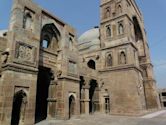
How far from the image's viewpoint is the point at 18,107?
9.91 meters

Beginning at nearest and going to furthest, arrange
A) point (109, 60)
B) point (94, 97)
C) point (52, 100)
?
point (52, 100) → point (94, 97) → point (109, 60)

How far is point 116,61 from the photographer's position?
18.5 meters

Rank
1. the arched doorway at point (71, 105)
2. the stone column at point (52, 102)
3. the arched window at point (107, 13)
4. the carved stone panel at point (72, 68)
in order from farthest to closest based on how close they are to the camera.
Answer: the arched window at point (107, 13) < the carved stone panel at point (72, 68) < the arched doorway at point (71, 105) < the stone column at point (52, 102)

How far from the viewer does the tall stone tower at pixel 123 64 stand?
16594 mm

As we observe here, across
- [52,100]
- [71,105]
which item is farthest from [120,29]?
[52,100]

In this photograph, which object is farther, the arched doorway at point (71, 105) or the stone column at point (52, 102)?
the arched doorway at point (71, 105)

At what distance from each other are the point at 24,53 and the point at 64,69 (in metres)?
3.83

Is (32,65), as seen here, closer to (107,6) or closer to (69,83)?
(69,83)

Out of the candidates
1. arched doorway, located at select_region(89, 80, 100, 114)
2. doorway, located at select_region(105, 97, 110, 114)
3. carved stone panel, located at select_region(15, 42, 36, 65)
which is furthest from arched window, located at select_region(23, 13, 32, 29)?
doorway, located at select_region(105, 97, 110, 114)

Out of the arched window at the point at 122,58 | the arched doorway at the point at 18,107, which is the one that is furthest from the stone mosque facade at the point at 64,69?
the arched window at the point at 122,58

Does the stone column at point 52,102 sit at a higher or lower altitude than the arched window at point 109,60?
lower

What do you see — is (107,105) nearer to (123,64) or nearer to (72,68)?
(123,64)

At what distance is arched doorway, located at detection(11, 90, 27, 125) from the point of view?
9.63 meters

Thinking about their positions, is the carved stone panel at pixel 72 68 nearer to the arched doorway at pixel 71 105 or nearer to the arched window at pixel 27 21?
the arched doorway at pixel 71 105
